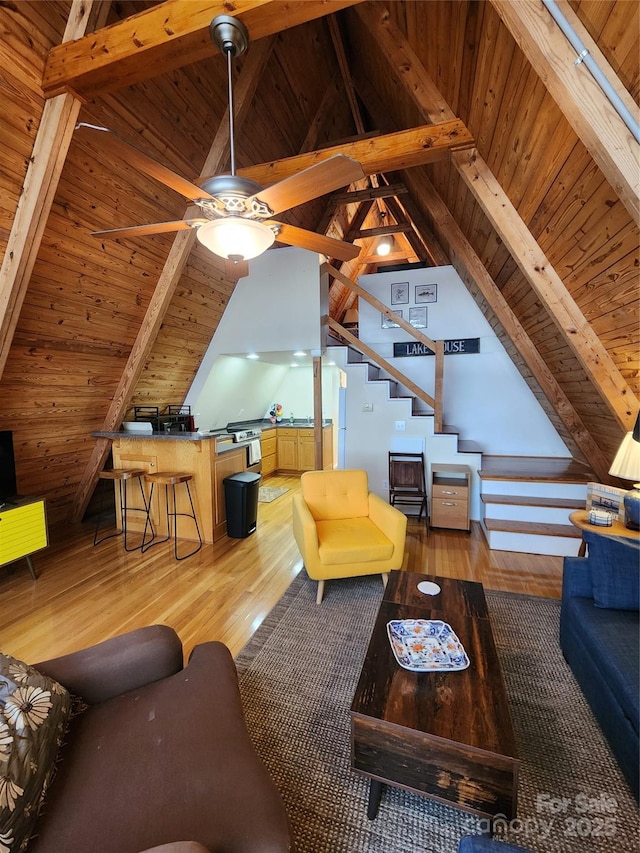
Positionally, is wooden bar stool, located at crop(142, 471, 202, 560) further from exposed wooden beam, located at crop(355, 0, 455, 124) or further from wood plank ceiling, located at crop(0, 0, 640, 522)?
exposed wooden beam, located at crop(355, 0, 455, 124)

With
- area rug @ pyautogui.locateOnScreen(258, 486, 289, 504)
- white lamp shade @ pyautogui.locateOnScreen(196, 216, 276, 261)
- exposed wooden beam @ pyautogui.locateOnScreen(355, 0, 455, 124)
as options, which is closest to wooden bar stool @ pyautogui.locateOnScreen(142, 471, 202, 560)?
area rug @ pyautogui.locateOnScreen(258, 486, 289, 504)

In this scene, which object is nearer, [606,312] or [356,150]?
[606,312]

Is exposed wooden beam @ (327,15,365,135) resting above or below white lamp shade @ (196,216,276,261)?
above

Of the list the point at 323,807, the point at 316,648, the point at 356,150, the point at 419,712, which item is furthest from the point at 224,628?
the point at 356,150

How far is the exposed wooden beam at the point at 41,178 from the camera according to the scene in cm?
189

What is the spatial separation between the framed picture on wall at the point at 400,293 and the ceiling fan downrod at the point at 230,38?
371 cm

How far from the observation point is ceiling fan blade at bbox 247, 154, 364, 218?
51.0 inches

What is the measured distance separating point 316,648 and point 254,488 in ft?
6.33

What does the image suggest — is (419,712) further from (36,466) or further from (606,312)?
(36,466)

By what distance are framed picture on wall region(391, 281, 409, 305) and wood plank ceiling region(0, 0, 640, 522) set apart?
4.09ft

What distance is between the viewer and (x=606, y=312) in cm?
214

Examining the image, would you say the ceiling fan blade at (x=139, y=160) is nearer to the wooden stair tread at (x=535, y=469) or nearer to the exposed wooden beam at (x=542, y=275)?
the exposed wooden beam at (x=542, y=275)

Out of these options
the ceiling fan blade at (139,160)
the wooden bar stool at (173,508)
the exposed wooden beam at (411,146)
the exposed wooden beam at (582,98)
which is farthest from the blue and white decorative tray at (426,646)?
the exposed wooden beam at (411,146)

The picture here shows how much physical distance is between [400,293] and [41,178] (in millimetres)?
4146
